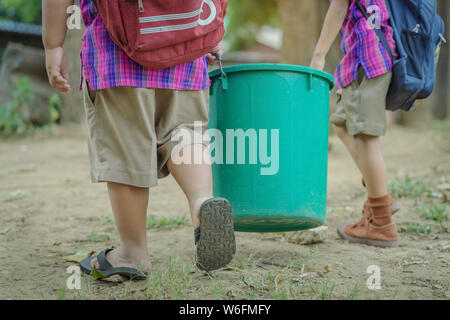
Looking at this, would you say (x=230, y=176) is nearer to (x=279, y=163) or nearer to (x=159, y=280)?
(x=279, y=163)

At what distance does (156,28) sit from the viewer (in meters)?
1.54

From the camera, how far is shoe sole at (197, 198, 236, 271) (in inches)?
59.7

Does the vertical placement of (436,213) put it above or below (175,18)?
below

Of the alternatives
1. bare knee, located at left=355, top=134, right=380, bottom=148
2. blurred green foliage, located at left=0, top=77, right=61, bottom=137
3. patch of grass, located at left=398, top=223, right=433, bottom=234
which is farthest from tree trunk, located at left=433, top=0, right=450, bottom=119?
bare knee, located at left=355, top=134, right=380, bottom=148

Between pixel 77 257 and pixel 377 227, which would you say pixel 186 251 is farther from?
pixel 377 227

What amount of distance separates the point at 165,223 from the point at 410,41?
162 centimetres

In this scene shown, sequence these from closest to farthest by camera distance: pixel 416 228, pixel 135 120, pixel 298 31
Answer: pixel 135 120
pixel 416 228
pixel 298 31

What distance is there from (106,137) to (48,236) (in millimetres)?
1064

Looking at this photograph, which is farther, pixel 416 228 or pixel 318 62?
pixel 416 228

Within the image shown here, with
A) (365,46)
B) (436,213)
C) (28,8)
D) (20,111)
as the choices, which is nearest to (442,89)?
(436,213)

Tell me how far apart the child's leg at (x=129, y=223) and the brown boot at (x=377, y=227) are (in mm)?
1160

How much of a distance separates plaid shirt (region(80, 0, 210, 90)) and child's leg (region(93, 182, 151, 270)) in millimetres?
373

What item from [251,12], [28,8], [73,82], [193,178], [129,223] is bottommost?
[129,223]
